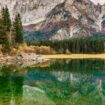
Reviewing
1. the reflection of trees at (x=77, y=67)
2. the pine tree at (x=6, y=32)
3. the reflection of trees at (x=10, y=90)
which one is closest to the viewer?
the reflection of trees at (x=10, y=90)

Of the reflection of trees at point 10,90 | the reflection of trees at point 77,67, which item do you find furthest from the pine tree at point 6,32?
the reflection of trees at point 10,90

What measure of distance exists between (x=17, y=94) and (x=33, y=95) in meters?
1.64

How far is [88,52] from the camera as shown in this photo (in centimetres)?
19800

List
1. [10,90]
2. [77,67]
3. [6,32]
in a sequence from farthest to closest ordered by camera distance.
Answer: [6,32], [77,67], [10,90]

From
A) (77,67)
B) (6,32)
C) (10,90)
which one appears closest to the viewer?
(10,90)

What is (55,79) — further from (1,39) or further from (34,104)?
(1,39)

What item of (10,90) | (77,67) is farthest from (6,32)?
(10,90)

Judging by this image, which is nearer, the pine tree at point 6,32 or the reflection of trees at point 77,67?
the reflection of trees at point 77,67

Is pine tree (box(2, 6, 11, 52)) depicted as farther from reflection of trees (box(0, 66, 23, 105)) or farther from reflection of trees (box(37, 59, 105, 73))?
reflection of trees (box(0, 66, 23, 105))

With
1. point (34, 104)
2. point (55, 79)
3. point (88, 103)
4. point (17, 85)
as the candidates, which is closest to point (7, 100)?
point (34, 104)

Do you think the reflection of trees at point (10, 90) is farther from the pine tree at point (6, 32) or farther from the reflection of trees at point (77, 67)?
the pine tree at point (6, 32)

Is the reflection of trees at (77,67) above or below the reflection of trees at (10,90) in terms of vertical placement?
below

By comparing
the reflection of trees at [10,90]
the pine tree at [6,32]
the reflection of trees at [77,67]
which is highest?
the pine tree at [6,32]

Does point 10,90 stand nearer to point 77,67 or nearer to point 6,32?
point 77,67
